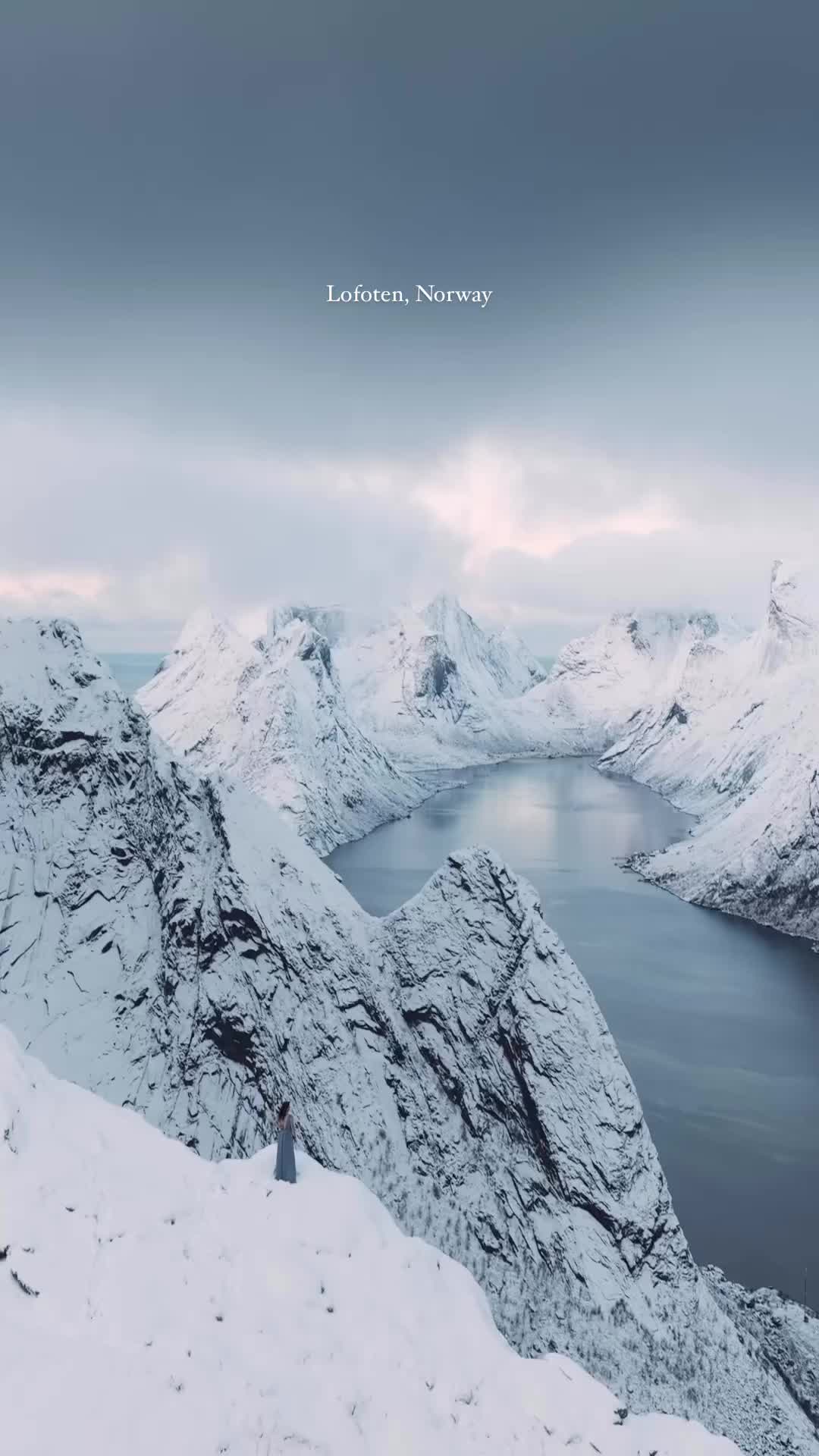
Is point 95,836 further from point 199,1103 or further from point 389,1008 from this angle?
point 389,1008

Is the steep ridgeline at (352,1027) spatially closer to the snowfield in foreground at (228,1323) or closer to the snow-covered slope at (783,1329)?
the snow-covered slope at (783,1329)

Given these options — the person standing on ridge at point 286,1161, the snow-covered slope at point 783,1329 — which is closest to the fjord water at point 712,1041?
the snow-covered slope at point 783,1329

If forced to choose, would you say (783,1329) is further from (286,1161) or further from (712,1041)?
(712,1041)

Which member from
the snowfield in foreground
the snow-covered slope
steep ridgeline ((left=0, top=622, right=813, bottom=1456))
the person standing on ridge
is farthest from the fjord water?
the person standing on ridge

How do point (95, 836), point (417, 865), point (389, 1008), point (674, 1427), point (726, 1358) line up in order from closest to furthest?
point (674, 1427) < point (726, 1358) < point (389, 1008) < point (95, 836) < point (417, 865)

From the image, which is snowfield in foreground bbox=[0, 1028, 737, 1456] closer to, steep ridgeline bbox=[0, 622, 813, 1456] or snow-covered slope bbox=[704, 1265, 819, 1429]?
steep ridgeline bbox=[0, 622, 813, 1456]

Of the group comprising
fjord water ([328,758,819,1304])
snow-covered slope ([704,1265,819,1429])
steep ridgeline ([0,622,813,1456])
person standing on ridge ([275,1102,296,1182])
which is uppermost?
person standing on ridge ([275,1102,296,1182])

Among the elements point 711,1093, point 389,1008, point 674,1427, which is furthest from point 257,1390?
point 711,1093
